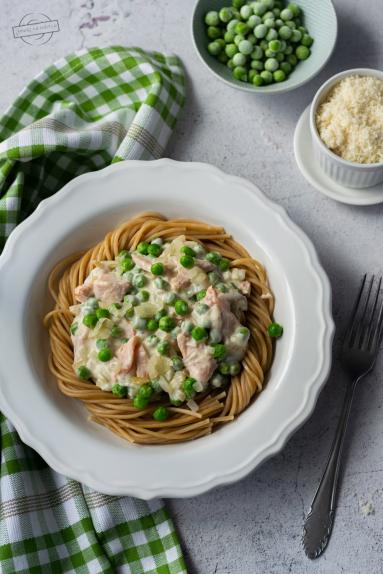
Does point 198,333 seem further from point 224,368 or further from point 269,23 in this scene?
point 269,23

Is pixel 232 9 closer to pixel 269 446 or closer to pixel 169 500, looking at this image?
pixel 269 446

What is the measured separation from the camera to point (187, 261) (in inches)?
132

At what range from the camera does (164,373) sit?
10.7 ft

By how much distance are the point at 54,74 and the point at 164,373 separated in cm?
Result: 204

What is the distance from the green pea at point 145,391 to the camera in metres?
3.26

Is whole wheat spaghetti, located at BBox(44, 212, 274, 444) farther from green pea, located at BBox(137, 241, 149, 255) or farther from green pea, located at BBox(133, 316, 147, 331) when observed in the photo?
green pea, located at BBox(133, 316, 147, 331)

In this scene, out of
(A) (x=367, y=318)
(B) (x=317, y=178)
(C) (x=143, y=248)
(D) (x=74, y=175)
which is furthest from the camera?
(D) (x=74, y=175)

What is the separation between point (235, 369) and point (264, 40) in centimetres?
199

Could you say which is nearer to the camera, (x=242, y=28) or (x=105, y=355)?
(x=105, y=355)

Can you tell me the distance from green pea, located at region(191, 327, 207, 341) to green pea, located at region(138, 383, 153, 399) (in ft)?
1.08

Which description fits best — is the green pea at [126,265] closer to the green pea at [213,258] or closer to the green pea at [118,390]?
the green pea at [213,258]

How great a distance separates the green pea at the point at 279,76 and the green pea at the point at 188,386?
1.87 meters

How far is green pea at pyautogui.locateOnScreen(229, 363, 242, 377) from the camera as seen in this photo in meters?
3.34

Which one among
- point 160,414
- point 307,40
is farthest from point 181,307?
point 307,40
